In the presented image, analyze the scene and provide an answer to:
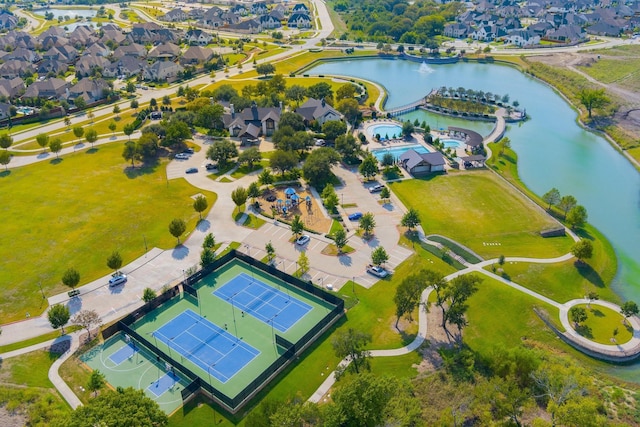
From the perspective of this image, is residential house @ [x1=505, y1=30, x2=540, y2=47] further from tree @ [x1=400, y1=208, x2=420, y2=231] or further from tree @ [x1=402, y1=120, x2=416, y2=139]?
tree @ [x1=400, y1=208, x2=420, y2=231]

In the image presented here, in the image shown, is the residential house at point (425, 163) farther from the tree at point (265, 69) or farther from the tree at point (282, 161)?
the tree at point (265, 69)

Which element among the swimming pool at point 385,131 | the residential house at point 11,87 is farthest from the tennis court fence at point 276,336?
the residential house at point 11,87

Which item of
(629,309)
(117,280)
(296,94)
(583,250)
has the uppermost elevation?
(296,94)

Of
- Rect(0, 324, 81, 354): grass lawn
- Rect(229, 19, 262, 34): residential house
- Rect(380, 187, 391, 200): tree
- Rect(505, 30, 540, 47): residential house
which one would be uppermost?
Rect(229, 19, 262, 34): residential house

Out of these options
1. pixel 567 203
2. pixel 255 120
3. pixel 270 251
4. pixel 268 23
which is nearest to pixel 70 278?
pixel 270 251

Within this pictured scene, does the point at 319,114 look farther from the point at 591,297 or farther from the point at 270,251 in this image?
the point at 591,297

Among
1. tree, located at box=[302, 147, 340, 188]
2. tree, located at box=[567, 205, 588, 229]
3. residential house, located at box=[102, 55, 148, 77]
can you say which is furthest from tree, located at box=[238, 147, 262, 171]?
residential house, located at box=[102, 55, 148, 77]

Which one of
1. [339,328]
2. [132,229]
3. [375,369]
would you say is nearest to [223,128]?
[132,229]
